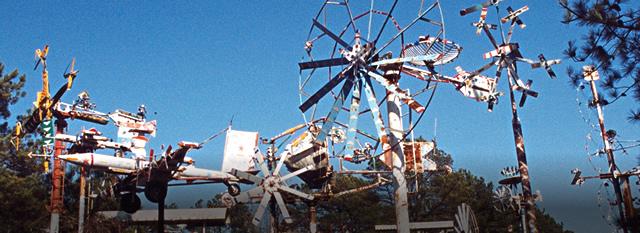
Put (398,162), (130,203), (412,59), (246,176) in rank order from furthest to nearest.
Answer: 1. (130,203)
2. (246,176)
3. (398,162)
4. (412,59)

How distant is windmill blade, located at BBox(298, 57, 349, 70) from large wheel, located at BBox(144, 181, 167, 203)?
8292 mm

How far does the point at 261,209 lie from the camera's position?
85.6 feet

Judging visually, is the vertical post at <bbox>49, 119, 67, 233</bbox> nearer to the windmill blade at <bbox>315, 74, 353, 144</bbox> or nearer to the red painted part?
the red painted part

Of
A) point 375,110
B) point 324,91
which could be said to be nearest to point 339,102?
point 324,91

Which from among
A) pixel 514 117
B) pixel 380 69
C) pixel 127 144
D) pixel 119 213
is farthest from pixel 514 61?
pixel 119 213

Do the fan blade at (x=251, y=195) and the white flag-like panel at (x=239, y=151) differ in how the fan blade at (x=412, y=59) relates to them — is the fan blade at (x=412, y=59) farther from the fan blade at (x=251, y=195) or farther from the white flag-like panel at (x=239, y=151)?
the fan blade at (x=251, y=195)

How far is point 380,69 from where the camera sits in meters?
22.8

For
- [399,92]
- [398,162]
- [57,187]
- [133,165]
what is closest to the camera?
[399,92]

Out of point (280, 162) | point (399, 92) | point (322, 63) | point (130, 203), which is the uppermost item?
point (322, 63)

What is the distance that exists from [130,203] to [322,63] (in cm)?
1324

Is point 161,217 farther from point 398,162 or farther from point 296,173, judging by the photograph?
point 398,162

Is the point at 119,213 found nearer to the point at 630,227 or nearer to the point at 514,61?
the point at 514,61

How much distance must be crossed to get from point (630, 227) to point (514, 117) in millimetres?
5199

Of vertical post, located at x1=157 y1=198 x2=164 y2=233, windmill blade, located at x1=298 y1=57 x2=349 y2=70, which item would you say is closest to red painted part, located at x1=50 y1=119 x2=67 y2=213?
vertical post, located at x1=157 y1=198 x2=164 y2=233
